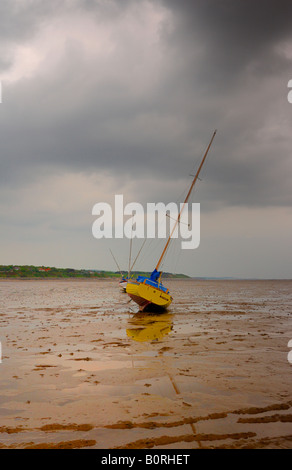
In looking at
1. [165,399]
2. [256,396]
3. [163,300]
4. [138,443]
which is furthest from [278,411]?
[163,300]

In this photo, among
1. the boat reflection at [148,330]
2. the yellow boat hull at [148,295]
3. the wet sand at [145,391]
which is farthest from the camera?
the yellow boat hull at [148,295]

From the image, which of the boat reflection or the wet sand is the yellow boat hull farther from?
the wet sand

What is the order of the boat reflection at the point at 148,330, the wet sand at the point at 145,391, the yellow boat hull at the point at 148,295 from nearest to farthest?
the wet sand at the point at 145,391
the boat reflection at the point at 148,330
the yellow boat hull at the point at 148,295

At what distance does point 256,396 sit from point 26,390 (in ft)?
19.0

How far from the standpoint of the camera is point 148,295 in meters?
25.3

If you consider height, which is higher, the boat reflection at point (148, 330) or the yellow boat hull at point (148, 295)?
the yellow boat hull at point (148, 295)

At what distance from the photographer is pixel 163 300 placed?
2617 cm

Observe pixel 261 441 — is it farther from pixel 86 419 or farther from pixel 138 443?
pixel 86 419

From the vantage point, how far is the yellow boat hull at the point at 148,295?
25094 mm

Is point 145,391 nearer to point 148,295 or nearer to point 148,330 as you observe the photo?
point 148,330

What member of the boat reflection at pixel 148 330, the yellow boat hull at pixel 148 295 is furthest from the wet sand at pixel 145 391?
the yellow boat hull at pixel 148 295

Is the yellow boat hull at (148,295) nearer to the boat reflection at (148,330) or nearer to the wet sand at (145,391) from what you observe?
the boat reflection at (148,330)

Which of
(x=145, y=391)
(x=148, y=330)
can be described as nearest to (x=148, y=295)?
(x=148, y=330)
